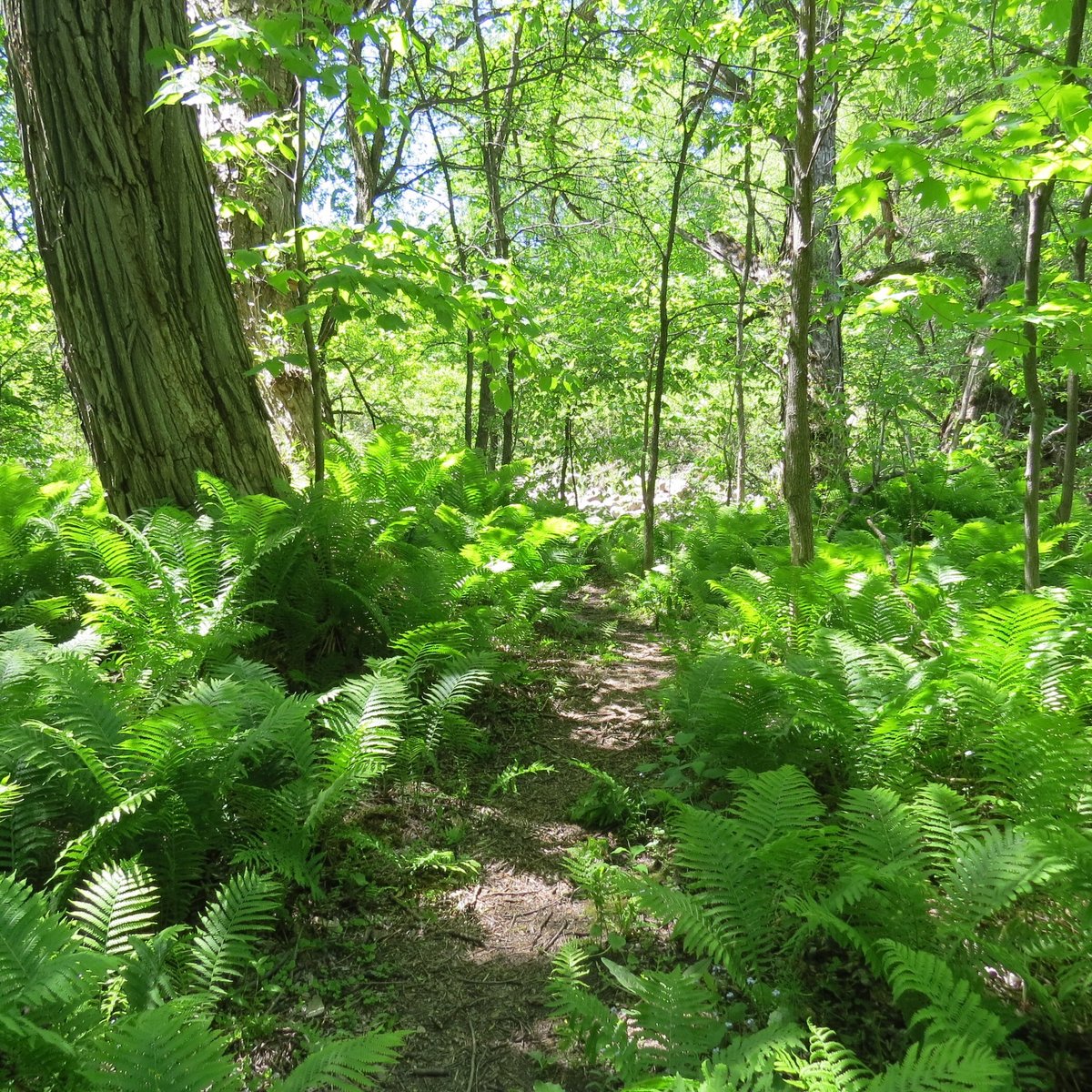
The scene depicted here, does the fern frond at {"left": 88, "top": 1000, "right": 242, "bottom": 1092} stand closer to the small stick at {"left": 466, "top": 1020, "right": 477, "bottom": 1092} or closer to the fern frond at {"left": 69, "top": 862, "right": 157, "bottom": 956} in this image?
the fern frond at {"left": 69, "top": 862, "right": 157, "bottom": 956}

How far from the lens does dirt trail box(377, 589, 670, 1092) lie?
5.89 ft

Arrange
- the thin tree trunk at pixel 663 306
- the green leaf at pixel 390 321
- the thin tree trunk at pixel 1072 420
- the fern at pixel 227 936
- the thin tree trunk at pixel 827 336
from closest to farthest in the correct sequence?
the fern at pixel 227 936 < the green leaf at pixel 390 321 < the thin tree trunk at pixel 1072 420 < the thin tree trunk at pixel 663 306 < the thin tree trunk at pixel 827 336

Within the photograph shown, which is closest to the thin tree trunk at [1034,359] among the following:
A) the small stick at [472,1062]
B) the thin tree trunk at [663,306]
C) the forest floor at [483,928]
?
the forest floor at [483,928]

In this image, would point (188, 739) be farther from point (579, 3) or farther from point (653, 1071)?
point (579, 3)

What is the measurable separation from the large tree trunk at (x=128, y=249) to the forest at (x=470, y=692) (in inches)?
0.8

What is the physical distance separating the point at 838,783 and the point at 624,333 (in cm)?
550

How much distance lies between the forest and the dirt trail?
1cm

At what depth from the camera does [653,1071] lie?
160 centimetres

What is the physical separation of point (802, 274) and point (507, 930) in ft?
10.1

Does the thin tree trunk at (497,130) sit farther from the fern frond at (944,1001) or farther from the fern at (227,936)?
the fern frond at (944,1001)

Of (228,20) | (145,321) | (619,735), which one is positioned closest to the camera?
(228,20)

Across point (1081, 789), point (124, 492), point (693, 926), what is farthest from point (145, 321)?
point (1081, 789)

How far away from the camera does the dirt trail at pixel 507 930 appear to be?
1795mm

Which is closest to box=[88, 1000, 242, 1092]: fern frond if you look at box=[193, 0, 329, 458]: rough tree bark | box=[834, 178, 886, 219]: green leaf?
box=[834, 178, 886, 219]: green leaf
